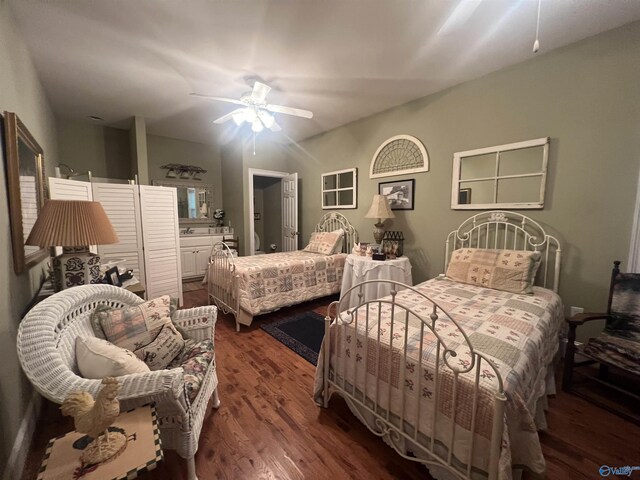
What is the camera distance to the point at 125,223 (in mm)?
3281

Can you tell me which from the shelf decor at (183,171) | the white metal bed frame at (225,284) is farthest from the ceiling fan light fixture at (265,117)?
the shelf decor at (183,171)

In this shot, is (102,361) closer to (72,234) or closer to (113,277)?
(72,234)

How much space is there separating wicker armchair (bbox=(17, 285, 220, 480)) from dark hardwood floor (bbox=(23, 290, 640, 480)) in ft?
0.89

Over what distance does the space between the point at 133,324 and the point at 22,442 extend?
780 millimetres

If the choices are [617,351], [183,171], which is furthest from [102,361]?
[183,171]

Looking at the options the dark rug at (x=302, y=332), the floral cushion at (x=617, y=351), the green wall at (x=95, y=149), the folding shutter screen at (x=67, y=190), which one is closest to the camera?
the floral cushion at (x=617, y=351)

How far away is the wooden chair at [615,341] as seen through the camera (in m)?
1.62

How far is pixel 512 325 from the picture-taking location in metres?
1.49

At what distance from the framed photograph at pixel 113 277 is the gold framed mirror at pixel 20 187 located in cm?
42

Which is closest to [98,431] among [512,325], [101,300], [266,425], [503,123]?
Result: [101,300]

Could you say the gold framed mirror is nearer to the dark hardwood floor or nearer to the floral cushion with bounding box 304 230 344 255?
the dark hardwood floor

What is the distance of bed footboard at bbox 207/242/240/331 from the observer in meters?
2.85

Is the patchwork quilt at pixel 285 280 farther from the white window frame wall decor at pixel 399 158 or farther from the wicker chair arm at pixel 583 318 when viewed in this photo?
the wicker chair arm at pixel 583 318

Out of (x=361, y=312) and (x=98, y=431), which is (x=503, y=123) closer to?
(x=361, y=312)
